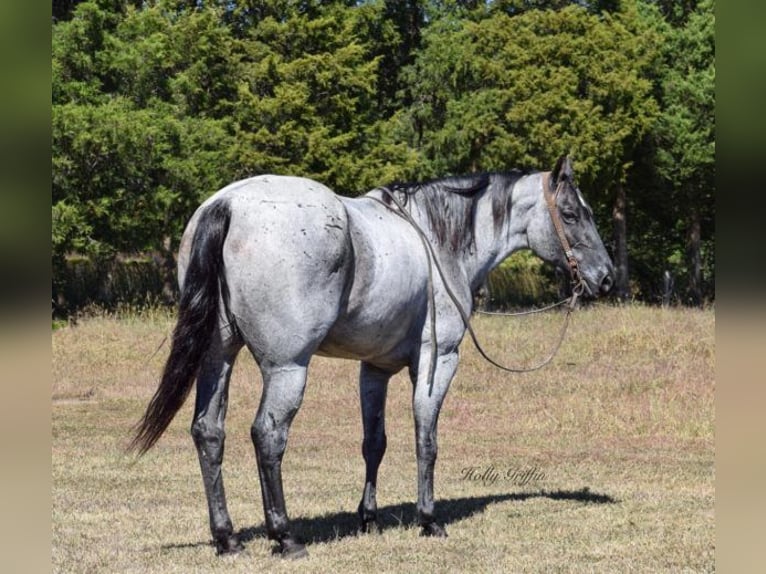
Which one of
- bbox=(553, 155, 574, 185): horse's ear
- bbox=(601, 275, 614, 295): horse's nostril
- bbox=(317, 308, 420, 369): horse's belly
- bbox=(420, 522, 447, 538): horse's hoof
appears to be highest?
bbox=(553, 155, 574, 185): horse's ear

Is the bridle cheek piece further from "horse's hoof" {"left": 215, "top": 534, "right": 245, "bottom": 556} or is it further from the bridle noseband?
"horse's hoof" {"left": 215, "top": 534, "right": 245, "bottom": 556}

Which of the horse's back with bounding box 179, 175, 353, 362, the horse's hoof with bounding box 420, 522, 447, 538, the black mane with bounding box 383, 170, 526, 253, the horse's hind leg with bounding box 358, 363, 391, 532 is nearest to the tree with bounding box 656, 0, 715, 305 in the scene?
the black mane with bounding box 383, 170, 526, 253

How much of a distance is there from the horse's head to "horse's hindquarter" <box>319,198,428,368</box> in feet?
3.53

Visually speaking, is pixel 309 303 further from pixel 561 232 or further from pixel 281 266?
pixel 561 232

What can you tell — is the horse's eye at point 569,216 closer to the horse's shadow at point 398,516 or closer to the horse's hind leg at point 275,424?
the horse's shadow at point 398,516

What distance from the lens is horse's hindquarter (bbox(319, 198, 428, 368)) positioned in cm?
639

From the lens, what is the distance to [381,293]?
652 centimetres

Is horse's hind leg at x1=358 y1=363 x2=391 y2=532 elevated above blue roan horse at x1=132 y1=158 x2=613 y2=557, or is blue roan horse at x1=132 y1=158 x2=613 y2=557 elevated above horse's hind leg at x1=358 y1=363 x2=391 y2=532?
blue roan horse at x1=132 y1=158 x2=613 y2=557

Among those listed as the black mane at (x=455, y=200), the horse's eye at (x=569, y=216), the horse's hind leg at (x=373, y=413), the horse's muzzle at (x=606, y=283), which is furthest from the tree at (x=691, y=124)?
the horse's hind leg at (x=373, y=413)

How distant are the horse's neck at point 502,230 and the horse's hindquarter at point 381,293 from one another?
61 cm

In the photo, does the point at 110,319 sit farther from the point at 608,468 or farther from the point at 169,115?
the point at 608,468

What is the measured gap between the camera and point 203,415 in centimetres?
610

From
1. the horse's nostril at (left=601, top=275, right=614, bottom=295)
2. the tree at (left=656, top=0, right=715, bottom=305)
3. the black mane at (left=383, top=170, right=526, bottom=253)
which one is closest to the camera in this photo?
the black mane at (left=383, top=170, right=526, bottom=253)

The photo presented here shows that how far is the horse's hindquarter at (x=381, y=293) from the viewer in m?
6.39
